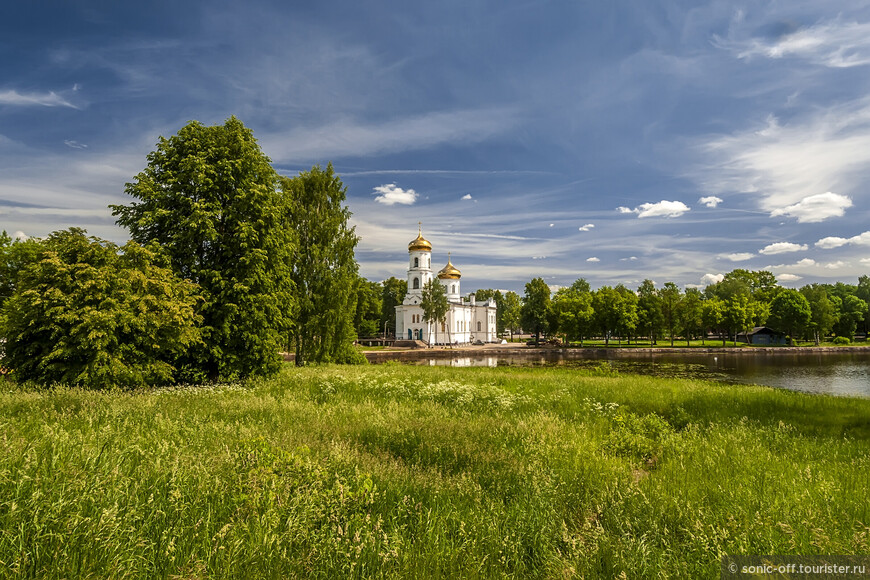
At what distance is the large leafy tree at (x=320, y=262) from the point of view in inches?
969

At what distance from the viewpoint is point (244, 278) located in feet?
55.7

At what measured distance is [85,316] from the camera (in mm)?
11938

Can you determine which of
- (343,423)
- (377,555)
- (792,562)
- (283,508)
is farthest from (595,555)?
(343,423)

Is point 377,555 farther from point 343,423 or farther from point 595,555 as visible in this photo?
point 343,423

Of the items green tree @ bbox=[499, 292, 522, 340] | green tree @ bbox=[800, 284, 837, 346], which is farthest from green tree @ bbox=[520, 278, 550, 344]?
green tree @ bbox=[800, 284, 837, 346]

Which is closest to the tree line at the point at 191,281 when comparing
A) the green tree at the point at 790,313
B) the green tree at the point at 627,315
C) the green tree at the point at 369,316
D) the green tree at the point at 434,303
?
the green tree at the point at 369,316

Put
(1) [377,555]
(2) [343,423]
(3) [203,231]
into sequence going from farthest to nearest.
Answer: (3) [203,231] < (2) [343,423] < (1) [377,555]

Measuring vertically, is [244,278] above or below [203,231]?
below

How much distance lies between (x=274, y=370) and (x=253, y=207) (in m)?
6.83

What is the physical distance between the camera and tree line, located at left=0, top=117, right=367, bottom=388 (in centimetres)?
1244

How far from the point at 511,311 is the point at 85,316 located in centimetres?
10488

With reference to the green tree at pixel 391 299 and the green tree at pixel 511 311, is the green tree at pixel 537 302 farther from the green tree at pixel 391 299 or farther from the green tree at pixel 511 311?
the green tree at pixel 391 299

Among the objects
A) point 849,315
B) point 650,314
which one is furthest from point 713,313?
point 849,315

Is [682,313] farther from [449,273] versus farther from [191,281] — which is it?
[191,281]
